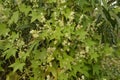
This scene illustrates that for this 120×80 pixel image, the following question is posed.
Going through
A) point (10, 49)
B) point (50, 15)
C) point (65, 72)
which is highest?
point (50, 15)

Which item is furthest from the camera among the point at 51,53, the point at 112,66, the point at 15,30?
the point at 112,66

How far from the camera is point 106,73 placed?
3.44 meters

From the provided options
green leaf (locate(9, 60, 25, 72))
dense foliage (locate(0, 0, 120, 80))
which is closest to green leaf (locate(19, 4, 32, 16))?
dense foliage (locate(0, 0, 120, 80))

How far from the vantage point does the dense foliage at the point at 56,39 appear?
303cm

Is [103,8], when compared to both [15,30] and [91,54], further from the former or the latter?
[15,30]

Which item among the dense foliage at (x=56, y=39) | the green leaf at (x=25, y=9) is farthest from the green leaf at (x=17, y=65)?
the green leaf at (x=25, y=9)

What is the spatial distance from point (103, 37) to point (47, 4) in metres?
0.61

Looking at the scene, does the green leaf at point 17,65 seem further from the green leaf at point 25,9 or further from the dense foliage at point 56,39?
the green leaf at point 25,9

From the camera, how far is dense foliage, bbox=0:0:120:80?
3.03m

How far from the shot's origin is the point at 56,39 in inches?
117

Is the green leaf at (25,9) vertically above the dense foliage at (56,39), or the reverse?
the green leaf at (25,9)

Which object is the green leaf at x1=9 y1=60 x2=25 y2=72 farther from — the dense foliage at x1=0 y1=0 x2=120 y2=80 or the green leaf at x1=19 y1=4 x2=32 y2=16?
the green leaf at x1=19 y1=4 x2=32 y2=16

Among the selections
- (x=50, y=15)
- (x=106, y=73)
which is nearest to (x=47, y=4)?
(x=50, y=15)

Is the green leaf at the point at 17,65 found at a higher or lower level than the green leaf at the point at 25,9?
lower
